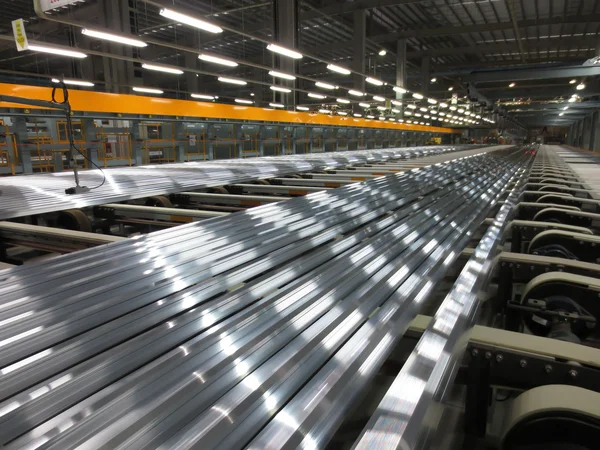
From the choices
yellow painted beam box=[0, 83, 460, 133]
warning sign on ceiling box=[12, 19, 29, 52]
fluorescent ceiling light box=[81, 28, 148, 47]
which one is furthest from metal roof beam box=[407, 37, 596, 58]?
warning sign on ceiling box=[12, 19, 29, 52]

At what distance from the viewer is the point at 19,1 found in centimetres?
1355

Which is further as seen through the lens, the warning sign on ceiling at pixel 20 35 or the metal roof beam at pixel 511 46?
the metal roof beam at pixel 511 46

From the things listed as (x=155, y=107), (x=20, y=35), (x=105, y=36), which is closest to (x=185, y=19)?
(x=105, y=36)

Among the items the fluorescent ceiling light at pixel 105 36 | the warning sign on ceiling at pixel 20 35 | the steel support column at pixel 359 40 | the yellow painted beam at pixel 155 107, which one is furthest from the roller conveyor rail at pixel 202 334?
the steel support column at pixel 359 40

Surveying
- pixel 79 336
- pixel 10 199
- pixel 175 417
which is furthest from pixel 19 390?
pixel 10 199

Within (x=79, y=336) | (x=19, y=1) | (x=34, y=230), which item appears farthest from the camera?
(x=19, y=1)

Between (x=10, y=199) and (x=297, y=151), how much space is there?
14726mm

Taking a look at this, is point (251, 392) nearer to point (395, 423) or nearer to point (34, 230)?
point (395, 423)

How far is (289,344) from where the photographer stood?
60.9 inches

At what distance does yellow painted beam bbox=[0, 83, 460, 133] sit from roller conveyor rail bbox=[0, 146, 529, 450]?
232 inches

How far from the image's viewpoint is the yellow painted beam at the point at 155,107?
779 centimetres

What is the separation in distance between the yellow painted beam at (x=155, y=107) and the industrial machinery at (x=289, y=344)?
19.7 feet

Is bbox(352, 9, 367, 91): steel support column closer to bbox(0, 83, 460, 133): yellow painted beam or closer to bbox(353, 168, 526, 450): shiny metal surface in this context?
bbox(0, 83, 460, 133): yellow painted beam

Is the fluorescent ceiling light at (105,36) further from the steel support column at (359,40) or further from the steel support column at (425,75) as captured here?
the steel support column at (425,75)
